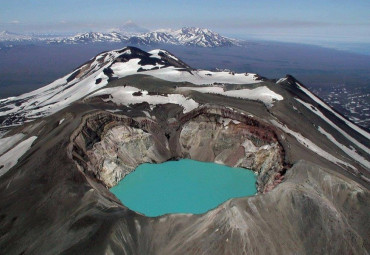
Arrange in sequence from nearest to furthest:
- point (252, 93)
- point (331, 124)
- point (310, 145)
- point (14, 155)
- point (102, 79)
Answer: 1. point (14, 155)
2. point (310, 145)
3. point (331, 124)
4. point (252, 93)
5. point (102, 79)

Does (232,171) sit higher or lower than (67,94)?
higher

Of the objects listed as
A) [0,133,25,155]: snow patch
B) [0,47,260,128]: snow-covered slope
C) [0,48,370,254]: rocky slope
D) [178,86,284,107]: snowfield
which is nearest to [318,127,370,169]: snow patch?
[0,48,370,254]: rocky slope

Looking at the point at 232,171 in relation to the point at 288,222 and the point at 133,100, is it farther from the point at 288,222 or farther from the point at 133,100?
the point at 133,100

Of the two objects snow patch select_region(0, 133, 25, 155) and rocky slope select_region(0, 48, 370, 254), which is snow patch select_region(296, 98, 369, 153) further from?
snow patch select_region(0, 133, 25, 155)

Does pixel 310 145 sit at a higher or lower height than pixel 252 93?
lower

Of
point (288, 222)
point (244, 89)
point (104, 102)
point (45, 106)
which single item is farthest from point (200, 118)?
point (45, 106)

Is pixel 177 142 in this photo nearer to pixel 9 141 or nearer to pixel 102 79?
pixel 9 141

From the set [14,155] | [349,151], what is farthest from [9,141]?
[349,151]
